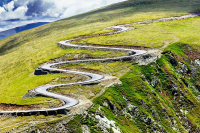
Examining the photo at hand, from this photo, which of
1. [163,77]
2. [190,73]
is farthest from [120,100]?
[190,73]

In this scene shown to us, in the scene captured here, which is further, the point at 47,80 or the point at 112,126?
the point at 47,80

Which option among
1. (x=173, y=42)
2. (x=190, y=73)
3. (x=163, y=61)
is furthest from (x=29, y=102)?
(x=173, y=42)

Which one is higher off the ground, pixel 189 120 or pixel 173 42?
pixel 173 42

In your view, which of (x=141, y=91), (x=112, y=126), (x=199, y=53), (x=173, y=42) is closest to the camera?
(x=112, y=126)

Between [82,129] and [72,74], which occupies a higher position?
[72,74]

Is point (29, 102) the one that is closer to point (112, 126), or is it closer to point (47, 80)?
point (47, 80)

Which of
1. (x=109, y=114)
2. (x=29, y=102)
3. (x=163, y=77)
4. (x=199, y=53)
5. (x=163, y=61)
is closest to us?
(x=109, y=114)

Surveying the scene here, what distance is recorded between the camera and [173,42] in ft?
306

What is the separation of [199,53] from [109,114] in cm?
6155

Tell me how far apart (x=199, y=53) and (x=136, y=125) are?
183 feet

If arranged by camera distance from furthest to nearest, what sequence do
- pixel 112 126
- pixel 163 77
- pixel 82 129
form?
pixel 163 77 < pixel 112 126 < pixel 82 129

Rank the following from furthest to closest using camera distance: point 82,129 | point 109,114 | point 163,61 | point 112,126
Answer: point 163,61 < point 109,114 < point 112,126 < point 82,129

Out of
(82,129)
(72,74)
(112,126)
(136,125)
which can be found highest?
(72,74)

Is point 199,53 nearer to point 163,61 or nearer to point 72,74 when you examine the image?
point 163,61
